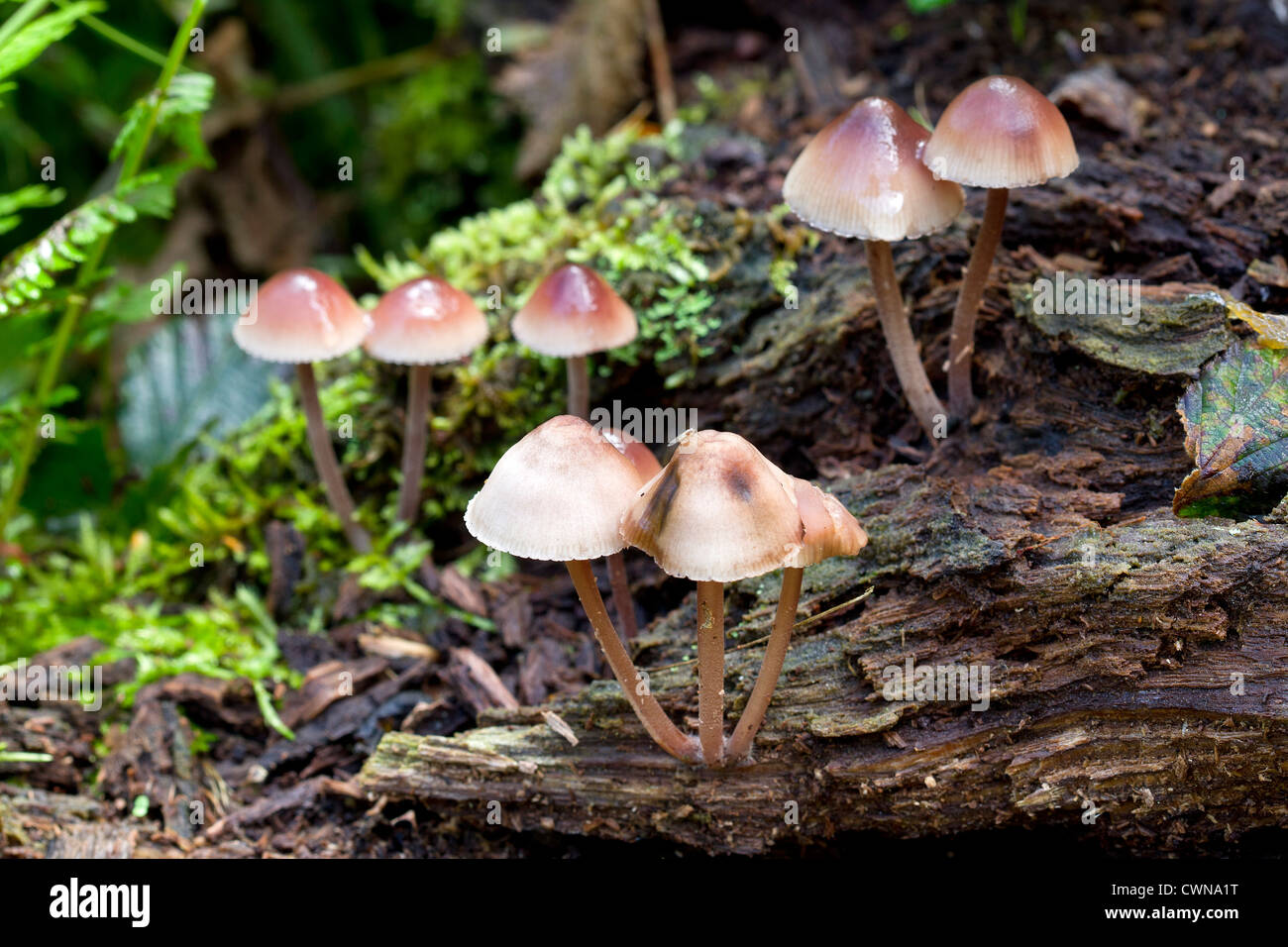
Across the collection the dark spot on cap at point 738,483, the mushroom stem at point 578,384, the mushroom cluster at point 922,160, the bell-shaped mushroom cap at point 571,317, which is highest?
the mushroom cluster at point 922,160

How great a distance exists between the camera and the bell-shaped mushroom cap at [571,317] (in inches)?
125

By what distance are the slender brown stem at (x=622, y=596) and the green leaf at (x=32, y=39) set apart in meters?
2.46

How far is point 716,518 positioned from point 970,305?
1.48m

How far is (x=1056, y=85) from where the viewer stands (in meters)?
4.16

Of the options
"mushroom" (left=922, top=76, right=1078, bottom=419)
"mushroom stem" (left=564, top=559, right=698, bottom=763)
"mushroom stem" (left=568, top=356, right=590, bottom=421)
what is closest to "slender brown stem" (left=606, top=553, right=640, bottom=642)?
"mushroom stem" (left=564, top=559, right=698, bottom=763)

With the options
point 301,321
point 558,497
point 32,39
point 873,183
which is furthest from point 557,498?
point 32,39

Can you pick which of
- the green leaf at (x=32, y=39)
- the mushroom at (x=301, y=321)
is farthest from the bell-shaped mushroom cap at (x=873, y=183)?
the green leaf at (x=32, y=39)

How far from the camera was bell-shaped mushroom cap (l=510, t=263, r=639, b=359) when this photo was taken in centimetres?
316

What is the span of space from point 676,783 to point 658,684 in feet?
0.95

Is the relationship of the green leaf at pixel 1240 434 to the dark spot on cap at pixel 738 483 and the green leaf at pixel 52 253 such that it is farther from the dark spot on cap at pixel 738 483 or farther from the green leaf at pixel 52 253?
the green leaf at pixel 52 253

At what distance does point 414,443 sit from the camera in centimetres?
377

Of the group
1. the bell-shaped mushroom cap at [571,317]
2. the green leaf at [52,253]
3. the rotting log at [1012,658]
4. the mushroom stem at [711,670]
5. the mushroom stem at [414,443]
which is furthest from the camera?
the mushroom stem at [414,443]

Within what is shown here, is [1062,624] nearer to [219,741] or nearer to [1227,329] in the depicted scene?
[1227,329]

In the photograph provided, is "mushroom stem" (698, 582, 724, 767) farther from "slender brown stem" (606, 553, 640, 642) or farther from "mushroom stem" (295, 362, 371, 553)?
"mushroom stem" (295, 362, 371, 553)
